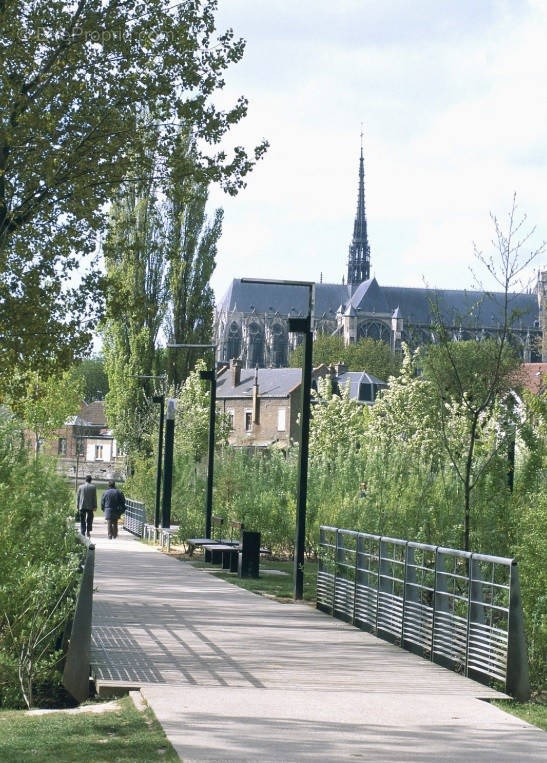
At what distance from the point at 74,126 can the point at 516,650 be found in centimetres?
1074

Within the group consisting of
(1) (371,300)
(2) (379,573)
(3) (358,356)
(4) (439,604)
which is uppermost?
(1) (371,300)

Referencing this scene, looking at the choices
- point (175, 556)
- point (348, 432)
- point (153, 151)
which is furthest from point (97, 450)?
point (153, 151)

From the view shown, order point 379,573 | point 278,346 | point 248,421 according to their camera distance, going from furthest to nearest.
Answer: point 278,346, point 248,421, point 379,573

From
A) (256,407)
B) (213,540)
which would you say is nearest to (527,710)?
(213,540)

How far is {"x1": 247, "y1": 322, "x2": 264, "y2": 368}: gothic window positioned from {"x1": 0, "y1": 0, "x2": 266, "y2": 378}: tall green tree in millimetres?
153127

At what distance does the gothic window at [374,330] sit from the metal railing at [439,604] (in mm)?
158183

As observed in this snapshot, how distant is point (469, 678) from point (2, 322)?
31.7ft

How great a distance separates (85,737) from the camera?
298 inches

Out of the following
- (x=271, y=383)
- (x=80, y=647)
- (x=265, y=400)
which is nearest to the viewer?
(x=80, y=647)

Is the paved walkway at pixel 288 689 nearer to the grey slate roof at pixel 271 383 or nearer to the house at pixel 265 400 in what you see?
the house at pixel 265 400

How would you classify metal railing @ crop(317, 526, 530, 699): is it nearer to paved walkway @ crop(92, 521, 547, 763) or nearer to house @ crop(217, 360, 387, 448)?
paved walkway @ crop(92, 521, 547, 763)

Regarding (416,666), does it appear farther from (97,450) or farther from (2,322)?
(97,450)

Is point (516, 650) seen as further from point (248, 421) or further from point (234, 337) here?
point (234, 337)

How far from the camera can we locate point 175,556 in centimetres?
2783
